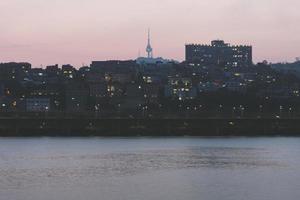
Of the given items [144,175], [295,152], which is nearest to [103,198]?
[144,175]

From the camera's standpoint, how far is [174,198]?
4916 cm

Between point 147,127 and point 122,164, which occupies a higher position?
point 147,127

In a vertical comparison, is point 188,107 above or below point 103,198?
above

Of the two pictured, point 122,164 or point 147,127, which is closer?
point 122,164

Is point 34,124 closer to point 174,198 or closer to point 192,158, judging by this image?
point 192,158

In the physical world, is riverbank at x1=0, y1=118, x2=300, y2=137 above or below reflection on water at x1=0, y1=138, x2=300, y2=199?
above

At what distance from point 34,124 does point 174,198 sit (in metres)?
85.6

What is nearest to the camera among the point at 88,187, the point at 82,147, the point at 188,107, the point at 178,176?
the point at 88,187

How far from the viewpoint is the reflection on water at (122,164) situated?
5759cm

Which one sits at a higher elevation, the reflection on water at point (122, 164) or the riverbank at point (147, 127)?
the riverbank at point (147, 127)

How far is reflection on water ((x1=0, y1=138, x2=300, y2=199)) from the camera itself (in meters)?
57.6

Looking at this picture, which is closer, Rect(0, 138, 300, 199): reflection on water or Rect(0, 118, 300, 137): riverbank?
Rect(0, 138, 300, 199): reflection on water

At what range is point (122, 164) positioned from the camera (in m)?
71.9

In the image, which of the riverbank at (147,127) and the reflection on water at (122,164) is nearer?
the reflection on water at (122,164)
